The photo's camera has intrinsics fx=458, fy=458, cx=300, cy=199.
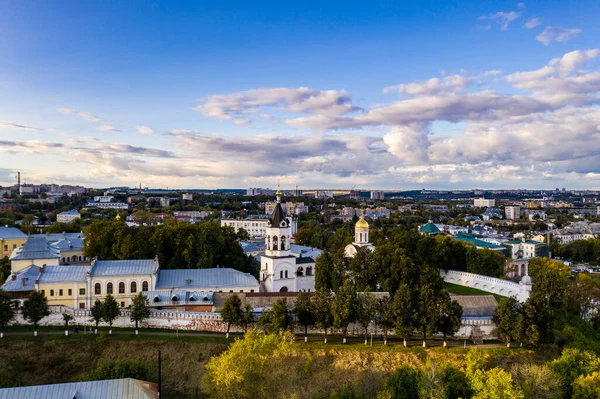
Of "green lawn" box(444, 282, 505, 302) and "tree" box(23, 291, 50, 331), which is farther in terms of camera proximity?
"green lawn" box(444, 282, 505, 302)

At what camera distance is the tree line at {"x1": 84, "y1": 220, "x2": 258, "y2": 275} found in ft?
138

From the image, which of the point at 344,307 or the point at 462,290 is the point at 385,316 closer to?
the point at 344,307

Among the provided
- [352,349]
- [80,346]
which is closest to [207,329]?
[80,346]

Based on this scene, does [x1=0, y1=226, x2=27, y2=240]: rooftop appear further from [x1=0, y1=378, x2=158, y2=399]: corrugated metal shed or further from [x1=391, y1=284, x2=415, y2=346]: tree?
[x1=391, y1=284, x2=415, y2=346]: tree

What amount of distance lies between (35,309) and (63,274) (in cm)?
604

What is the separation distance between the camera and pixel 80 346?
28406 mm

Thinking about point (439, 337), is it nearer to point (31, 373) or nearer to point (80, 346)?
point (80, 346)

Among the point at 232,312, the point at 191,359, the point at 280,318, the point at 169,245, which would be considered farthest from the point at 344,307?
the point at 169,245

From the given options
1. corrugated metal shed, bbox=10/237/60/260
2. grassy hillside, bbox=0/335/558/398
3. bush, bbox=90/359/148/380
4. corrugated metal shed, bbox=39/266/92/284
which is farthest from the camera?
corrugated metal shed, bbox=10/237/60/260

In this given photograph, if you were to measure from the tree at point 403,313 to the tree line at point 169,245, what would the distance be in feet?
61.6

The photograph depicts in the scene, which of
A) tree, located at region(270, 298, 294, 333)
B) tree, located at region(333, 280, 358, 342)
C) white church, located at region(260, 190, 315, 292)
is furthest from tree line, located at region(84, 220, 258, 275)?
tree, located at region(333, 280, 358, 342)

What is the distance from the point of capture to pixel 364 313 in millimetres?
29891

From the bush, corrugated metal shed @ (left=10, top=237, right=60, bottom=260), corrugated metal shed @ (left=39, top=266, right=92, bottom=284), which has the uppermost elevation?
corrugated metal shed @ (left=10, top=237, right=60, bottom=260)

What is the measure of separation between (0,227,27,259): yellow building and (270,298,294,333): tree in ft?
129
